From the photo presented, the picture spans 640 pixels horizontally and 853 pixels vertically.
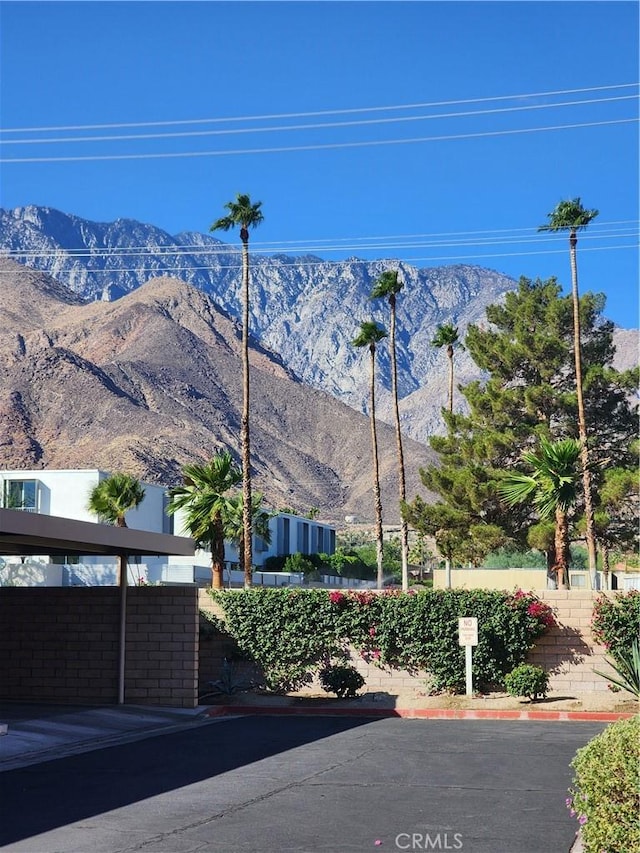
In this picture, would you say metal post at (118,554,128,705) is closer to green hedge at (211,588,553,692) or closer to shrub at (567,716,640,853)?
green hedge at (211,588,553,692)

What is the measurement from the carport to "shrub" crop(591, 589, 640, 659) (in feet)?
28.7

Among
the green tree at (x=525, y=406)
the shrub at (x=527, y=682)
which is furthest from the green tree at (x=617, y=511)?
the shrub at (x=527, y=682)

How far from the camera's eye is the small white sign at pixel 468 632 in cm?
2491

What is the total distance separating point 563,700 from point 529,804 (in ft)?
42.8

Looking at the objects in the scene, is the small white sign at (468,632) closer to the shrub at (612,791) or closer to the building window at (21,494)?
the shrub at (612,791)

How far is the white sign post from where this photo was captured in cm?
2491

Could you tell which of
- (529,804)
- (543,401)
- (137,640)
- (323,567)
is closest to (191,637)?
(137,640)

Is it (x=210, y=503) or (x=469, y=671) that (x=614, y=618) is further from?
(x=210, y=503)

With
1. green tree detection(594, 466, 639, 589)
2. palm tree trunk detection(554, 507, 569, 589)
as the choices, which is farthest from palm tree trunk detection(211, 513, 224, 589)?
green tree detection(594, 466, 639, 589)

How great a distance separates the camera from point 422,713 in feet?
79.9

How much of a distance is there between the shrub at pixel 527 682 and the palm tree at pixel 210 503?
14029 mm

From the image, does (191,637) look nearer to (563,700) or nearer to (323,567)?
(563,700)

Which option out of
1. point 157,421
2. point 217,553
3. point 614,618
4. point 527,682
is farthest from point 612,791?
point 157,421

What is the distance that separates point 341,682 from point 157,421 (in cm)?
13921
